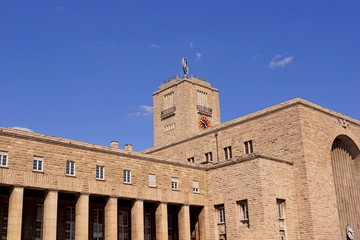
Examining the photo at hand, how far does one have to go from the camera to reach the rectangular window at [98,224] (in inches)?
1577

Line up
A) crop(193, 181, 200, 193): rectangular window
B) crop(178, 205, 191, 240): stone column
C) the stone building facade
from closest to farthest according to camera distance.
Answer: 1. the stone building facade
2. crop(178, 205, 191, 240): stone column
3. crop(193, 181, 200, 193): rectangular window

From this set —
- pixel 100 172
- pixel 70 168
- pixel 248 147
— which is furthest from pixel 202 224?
pixel 70 168

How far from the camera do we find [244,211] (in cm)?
4084

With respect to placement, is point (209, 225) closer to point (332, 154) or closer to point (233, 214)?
point (233, 214)

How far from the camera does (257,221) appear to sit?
38.9 meters

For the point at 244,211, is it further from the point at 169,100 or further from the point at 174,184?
the point at 169,100

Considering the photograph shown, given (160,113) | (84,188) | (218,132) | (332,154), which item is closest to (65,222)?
(84,188)

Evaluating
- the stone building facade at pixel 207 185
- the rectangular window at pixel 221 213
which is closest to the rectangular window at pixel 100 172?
the stone building facade at pixel 207 185

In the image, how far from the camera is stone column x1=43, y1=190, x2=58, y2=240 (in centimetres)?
3284

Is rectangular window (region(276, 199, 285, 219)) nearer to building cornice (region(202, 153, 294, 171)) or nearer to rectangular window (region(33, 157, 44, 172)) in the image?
building cornice (region(202, 153, 294, 171))

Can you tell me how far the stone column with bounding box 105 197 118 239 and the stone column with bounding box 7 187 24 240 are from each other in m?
7.10

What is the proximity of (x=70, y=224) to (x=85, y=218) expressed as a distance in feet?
13.5

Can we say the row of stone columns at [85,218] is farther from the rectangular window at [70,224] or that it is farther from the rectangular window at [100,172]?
the rectangular window at [70,224]

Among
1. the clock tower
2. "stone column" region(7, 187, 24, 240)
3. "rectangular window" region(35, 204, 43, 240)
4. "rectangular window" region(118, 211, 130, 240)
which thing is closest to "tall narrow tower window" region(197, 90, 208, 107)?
the clock tower
